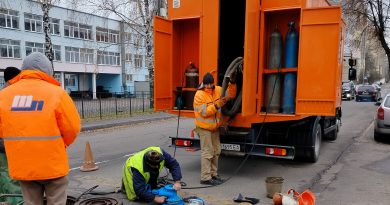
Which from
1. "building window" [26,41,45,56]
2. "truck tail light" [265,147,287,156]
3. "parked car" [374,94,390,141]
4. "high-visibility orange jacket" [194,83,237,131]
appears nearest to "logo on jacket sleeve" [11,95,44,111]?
"high-visibility orange jacket" [194,83,237,131]

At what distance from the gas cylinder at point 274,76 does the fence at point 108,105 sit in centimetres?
1148

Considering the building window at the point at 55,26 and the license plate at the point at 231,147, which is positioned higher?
the building window at the point at 55,26

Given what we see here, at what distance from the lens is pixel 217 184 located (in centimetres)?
605

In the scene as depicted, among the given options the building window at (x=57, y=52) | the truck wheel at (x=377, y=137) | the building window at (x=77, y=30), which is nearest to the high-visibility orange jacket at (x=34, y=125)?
the truck wheel at (x=377, y=137)

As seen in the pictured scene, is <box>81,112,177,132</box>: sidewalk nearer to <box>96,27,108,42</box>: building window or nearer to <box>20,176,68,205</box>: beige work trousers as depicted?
<box>20,176,68,205</box>: beige work trousers

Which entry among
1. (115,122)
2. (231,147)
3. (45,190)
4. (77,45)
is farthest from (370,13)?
(77,45)

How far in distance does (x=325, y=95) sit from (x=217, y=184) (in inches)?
90.2

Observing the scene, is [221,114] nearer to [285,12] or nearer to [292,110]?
[292,110]

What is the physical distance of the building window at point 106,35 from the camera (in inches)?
1729

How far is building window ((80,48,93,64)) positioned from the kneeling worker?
3928 cm

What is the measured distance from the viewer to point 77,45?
4119 cm

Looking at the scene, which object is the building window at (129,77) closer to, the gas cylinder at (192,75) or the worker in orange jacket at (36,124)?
the gas cylinder at (192,75)

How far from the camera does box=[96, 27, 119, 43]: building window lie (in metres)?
43.9

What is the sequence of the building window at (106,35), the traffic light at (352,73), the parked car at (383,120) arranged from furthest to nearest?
the building window at (106,35)
the traffic light at (352,73)
the parked car at (383,120)
